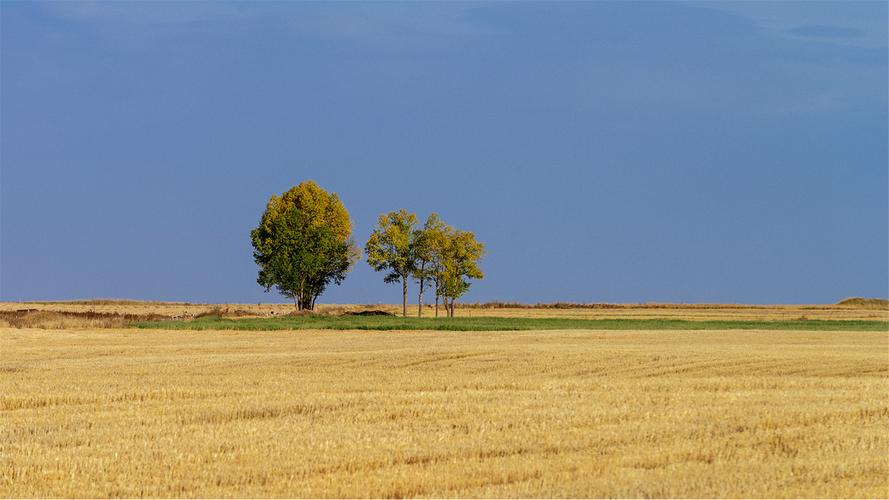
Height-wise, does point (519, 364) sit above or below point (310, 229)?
below

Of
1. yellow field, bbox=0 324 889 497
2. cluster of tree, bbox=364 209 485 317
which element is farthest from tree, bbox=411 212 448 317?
yellow field, bbox=0 324 889 497

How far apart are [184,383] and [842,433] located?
43.3 ft

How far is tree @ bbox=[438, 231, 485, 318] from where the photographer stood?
9094 cm

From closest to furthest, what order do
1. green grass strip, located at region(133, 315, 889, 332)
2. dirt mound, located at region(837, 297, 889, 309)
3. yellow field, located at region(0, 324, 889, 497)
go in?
yellow field, located at region(0, 324, 889, 497)
green grass strip, located at region(133, 315, 889, 332)
dirt mound, located at region(837, 297, 889, 309)

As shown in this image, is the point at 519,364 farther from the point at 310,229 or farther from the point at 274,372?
the point at 310,229

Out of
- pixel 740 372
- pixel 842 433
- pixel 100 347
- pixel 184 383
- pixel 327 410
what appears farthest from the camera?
pixel 100 347

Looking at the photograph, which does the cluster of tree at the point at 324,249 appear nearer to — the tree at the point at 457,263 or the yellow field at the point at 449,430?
the tree at the point at 457,263

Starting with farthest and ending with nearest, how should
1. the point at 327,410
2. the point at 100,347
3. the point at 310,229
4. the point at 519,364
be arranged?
the point at 310,229
the point at 100,347
the point at 519,364
the point at 327,410

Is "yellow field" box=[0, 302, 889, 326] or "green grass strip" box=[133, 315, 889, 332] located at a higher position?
"yellow field" box=[0, 302, 889, 326]

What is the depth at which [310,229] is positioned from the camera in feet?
298

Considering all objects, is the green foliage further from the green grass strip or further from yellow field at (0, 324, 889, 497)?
yellow field at (0, 324, 889, 497)

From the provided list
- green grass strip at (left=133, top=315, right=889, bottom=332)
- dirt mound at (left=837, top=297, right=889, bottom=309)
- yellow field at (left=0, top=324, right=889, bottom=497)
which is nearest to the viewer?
yellow field at (left=0, top=324, right=889, bottom=497)

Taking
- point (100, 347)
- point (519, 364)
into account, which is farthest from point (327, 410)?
point (100, 347)

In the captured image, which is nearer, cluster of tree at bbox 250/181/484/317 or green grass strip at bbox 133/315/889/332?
green grass strip at bbox 133/315/889/332
